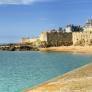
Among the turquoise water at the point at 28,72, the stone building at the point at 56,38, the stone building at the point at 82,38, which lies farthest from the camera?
the stone building at the point at 56,38

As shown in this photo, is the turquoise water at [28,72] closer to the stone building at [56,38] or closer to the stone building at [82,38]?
the stone building at [82,38]

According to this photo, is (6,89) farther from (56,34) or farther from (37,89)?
(56,34)

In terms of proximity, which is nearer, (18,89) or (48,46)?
(18,89)

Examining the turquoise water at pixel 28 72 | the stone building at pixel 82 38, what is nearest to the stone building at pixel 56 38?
the stone building at pixel 82 38

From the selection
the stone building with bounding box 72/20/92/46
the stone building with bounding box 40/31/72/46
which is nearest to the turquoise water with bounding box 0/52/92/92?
the stone building with bounding box 72/20/92/46

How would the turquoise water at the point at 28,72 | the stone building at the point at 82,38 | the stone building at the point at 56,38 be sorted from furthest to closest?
the stone building at the point at 56,38 → the stone building at the point at 82,38 → the turquoise water at the point at 28,72

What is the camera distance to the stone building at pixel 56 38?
16825cm

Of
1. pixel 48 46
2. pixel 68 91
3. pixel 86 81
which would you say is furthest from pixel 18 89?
pixel 48 46

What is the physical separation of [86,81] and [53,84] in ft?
4.14

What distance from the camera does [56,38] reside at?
17138 centimetres

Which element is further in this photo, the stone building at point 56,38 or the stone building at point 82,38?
the stone building at point 56,38

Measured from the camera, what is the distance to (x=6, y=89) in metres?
24.4

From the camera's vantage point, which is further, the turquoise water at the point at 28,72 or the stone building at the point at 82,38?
the stone building at the point at 82,38

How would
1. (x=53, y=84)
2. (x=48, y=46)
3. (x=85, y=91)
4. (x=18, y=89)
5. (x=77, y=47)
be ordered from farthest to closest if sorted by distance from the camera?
1. (x=48, y=46)
2. (x=77, y=47)
3. (x=18, y=89)
4. (x=53, y=84)
5. (x=85, y=91)
